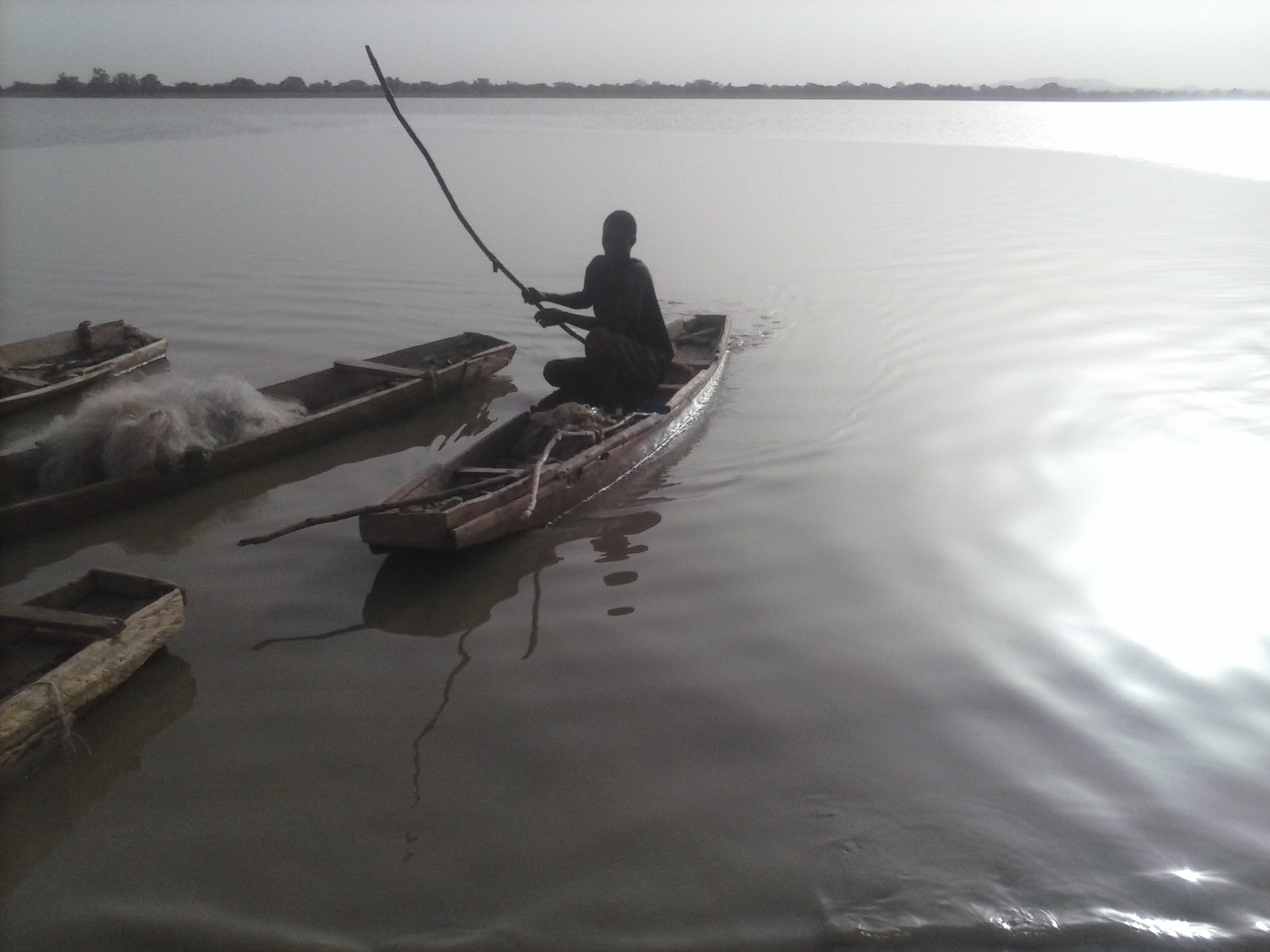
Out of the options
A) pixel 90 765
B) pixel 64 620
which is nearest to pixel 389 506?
pixel 64 620

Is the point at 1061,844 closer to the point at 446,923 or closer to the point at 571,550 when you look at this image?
the point at 446,923

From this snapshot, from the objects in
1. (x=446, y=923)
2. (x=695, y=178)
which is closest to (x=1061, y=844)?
(x=446, y=923)

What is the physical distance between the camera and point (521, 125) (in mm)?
41531

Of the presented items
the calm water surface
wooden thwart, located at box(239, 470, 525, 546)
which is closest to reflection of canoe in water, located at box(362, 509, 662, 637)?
the calm water surface

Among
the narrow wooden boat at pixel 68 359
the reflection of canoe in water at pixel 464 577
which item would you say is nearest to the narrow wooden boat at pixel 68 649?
the reflection of canoe in water at pixel 464 577

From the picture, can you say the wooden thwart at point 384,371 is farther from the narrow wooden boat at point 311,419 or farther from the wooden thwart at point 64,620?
the wooden thwart at point 64,620

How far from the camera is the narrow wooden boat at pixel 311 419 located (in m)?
4.84

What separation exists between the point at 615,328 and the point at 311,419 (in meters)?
2.02

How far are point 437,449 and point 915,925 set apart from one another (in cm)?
459

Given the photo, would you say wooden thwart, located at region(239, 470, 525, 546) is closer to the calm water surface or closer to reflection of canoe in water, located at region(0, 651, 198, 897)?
the calm water surface

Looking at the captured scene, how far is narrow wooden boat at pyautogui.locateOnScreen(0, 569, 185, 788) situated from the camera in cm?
313

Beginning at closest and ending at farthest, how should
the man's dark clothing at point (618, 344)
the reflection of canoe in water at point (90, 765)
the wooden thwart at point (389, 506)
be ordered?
the reflection of canoe in water at point (90, 765) → the wooden thwart at point (389, 506) → the man's dark clothing at point (618, 344)

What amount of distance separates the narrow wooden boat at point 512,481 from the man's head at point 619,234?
0.99 m

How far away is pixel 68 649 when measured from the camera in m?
3.54
